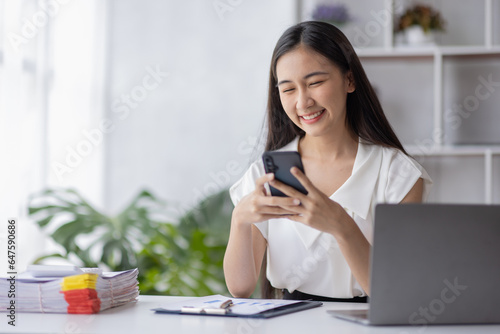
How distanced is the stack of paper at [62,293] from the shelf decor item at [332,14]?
2.14 m

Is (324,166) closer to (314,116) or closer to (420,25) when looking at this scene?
(314,116)

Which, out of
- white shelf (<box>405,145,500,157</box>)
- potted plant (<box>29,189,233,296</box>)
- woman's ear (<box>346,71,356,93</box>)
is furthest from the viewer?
white shelf (<box>405,145,500,157</box>)

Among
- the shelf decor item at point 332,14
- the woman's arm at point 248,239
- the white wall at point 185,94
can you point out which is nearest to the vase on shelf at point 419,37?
the shelf decor item at point 332,14

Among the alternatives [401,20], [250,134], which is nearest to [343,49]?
[401,20]

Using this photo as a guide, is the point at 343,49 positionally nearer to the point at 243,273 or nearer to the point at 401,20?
the point at 243,273

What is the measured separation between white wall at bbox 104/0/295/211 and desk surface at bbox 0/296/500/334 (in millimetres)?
2198

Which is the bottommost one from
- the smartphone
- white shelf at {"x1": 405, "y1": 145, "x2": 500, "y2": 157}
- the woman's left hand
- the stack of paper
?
the stack of paper

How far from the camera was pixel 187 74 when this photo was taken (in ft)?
11.5

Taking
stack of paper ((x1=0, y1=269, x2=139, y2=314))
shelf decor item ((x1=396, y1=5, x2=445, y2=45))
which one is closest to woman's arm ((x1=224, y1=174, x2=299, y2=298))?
stack of paper ((x1=0, y1=269, x2=139, y2=314))

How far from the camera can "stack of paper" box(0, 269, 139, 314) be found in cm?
127

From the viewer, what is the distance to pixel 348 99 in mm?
1835

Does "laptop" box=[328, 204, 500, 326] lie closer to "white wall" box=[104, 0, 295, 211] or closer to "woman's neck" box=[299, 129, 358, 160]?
"woman's neck" box=[299, 129, 358, 160]

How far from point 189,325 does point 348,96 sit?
37.3 inches

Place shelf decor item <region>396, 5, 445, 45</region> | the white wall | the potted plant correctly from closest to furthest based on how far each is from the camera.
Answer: the potted plant
shelf decor item <region>396, 5, 445, 45</region>
the white wall
